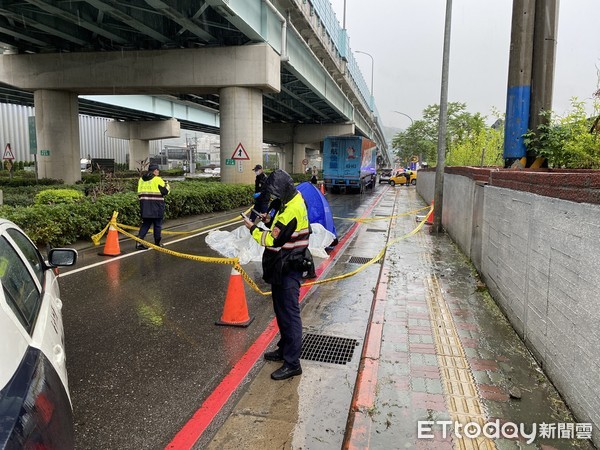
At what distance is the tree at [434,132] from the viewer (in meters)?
32.2

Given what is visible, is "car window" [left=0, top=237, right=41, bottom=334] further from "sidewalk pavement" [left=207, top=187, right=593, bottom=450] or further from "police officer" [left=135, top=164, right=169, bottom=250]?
"police officer" [left=135, top=164, right=169, bottom=250]

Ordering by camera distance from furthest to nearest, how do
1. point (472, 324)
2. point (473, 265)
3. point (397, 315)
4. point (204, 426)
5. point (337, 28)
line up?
1. point (337, 28)
2. point (473, 265)
3. point (397, 315)
4. point (472, 324)
5. point (204, 426)

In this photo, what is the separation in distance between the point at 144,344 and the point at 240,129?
1729 centimetres

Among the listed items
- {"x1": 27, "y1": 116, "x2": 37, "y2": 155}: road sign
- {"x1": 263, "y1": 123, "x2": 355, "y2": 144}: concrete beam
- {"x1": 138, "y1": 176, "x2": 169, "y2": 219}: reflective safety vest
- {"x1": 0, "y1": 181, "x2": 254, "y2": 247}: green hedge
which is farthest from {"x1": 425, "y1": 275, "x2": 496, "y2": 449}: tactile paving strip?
{"x1": 263, "y1": 123, "x2": 355, "y2": 144}: concrete beam

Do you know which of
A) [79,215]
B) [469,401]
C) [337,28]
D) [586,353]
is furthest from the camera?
[337,28]

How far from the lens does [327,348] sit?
4.92 m

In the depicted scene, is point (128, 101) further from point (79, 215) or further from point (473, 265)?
point (473, 265)

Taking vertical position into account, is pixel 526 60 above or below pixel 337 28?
below

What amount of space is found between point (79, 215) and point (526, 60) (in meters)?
9.93

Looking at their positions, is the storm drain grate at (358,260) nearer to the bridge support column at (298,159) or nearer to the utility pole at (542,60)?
the utility pole at (542,60)

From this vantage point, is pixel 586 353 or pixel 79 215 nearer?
pixel 586 353

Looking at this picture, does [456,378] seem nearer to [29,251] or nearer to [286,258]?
[286,258]

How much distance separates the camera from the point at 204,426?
339 cm

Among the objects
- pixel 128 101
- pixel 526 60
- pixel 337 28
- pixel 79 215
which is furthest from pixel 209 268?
pixel 128 101
